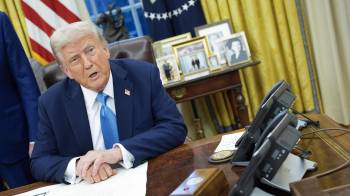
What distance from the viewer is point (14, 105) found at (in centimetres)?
205

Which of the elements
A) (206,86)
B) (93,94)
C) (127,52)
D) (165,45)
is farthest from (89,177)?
(165,45)

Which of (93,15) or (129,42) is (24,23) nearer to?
(93,15)

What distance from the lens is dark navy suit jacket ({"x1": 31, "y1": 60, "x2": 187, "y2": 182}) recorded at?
63.8 inches

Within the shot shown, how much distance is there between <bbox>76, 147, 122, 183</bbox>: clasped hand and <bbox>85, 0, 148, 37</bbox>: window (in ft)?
7.81

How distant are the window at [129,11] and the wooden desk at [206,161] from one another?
2.39 meters

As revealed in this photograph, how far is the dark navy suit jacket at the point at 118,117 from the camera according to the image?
5.32ft

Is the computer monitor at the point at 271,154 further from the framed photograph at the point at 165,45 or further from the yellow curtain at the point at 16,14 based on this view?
the yellow curtain at the point at 16,14

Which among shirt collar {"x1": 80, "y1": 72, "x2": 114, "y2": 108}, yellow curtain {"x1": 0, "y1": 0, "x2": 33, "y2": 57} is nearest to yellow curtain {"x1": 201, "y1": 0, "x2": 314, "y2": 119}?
yellow curtain {"x1": 0, "y1": 0, "x2": 33, "y2": 57}

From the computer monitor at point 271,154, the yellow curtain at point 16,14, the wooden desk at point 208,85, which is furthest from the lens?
the yellow curtain at point 16,14

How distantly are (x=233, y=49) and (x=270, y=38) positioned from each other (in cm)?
48

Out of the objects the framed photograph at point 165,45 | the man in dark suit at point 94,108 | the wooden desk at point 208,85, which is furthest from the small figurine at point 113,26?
the man in dark suit at point 94,108

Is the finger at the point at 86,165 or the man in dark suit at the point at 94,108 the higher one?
the man in dark suit at the point at 94,108

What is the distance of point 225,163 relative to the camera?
122 cm

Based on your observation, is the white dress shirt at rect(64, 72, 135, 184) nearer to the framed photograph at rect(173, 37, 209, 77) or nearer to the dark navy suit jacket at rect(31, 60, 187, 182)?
the dark navy suit jacket at rect(31, 60, 187, 182)
